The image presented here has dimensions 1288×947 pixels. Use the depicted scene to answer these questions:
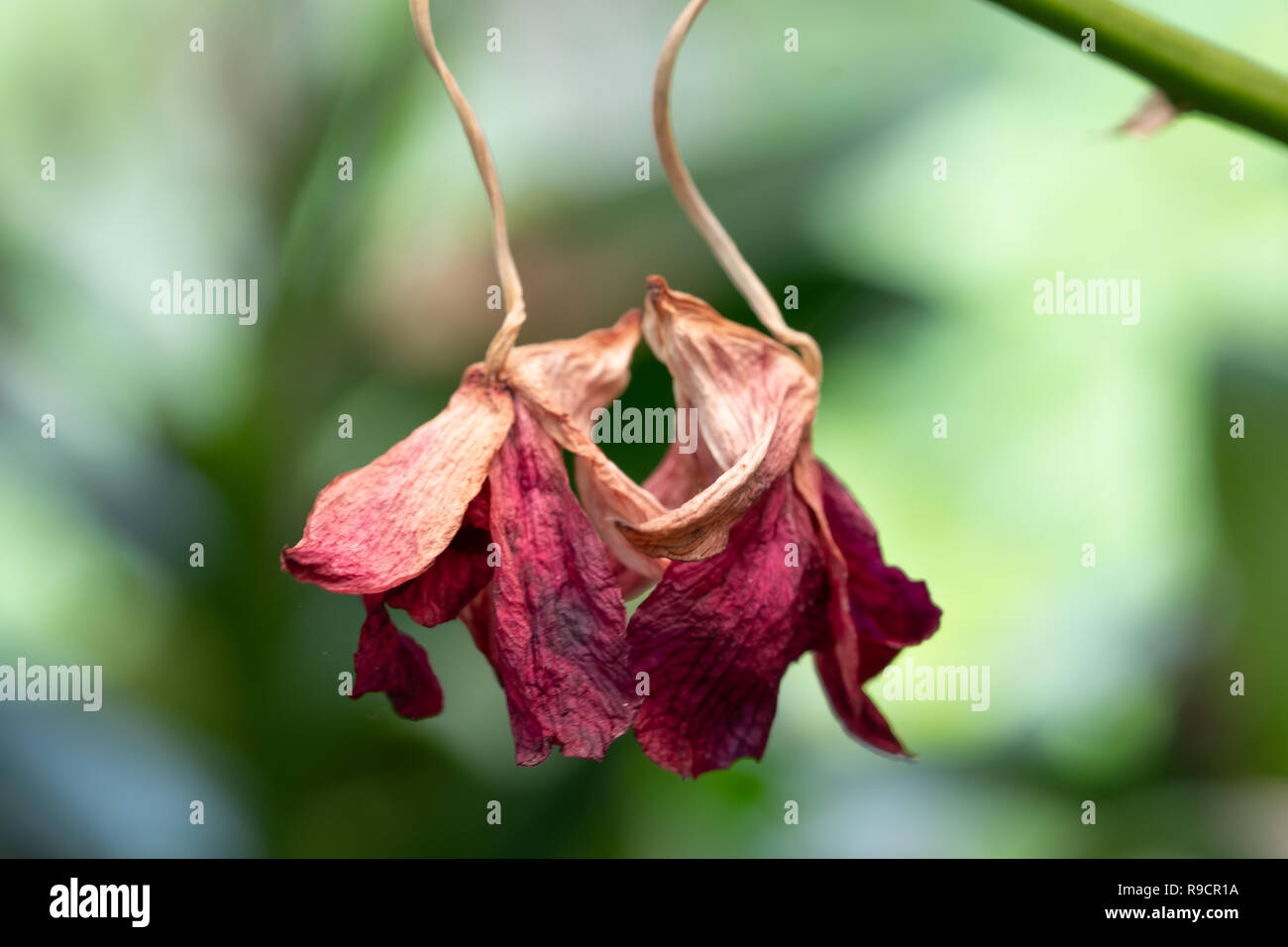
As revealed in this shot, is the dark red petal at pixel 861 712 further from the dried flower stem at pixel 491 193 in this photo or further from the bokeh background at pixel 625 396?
the bokeh background at pixel 625 396

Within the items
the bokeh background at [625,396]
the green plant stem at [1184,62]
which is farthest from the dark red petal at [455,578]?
the bokeh background at [625,396]

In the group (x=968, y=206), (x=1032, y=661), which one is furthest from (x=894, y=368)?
(x=1032, y=661)

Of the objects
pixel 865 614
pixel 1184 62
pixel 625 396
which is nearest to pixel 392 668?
pixel 865 614

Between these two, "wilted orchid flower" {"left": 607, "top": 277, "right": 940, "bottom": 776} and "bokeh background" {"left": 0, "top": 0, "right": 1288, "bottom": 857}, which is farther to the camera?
"bokeh background" {"left": 0, "top": 0, "right": 1288, "bottom": 857}

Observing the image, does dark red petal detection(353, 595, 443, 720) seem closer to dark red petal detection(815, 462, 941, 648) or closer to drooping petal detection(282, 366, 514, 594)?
drooping petal detection(282, 366, 514, 594)

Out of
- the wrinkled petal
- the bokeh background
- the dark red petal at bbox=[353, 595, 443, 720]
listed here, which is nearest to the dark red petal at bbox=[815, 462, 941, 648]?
the wrinkled petal

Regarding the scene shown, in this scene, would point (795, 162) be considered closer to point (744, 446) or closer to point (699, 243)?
point (699, 243)
